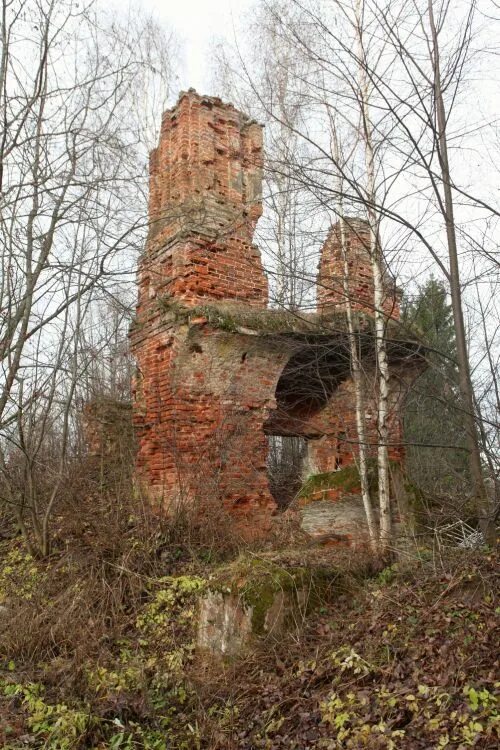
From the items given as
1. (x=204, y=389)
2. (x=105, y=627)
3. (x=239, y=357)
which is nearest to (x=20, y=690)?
(x=105, y=627)

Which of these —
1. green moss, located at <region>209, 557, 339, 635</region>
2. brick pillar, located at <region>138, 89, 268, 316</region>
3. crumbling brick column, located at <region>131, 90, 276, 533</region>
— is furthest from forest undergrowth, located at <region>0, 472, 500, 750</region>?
brick pillar, located at <region>138, 89, 268, 316</region>

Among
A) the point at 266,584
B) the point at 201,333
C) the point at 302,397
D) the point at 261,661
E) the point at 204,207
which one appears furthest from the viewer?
the point at 302,397

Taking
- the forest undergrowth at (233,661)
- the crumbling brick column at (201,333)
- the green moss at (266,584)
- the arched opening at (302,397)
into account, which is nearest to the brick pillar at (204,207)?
the crumbling brick column at (201,333)

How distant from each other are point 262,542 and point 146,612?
1950 mm

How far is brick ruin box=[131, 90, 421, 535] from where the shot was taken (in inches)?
328

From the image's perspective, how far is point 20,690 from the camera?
16.2ft

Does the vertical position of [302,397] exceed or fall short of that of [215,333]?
it falls short

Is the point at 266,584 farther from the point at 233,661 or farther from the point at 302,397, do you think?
the point at 302,397

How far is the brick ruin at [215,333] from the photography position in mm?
8320

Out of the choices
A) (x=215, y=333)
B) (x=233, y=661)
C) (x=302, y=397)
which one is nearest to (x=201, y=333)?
(x=215, y=333)

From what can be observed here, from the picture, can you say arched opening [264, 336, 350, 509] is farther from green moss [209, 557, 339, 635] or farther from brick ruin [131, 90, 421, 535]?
green moss [209, 557, 339, 635]

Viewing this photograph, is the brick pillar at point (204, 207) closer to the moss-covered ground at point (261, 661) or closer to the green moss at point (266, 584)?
the moss-covered ground at point (261, 661)

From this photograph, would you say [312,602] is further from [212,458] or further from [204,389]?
[204,389]

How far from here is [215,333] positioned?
8.57m
